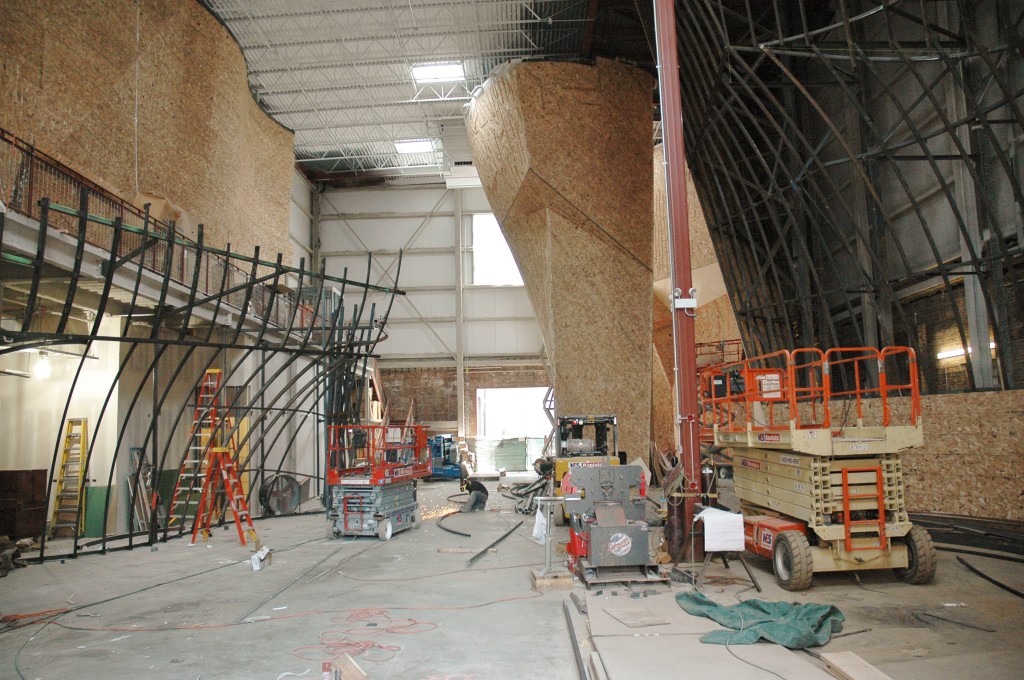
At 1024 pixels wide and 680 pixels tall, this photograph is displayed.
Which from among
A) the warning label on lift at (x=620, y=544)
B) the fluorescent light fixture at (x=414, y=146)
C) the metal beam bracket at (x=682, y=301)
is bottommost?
the warning label on lift at (x=620, y=544)

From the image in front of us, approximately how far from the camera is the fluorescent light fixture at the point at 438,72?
909 inches

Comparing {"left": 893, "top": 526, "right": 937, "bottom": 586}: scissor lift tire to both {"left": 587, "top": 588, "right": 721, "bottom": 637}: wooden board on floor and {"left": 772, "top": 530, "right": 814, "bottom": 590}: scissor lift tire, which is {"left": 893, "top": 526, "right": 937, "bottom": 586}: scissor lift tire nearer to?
{"left": 772, "top": 530, "right": 814, "bottom": 590}: scissor lift tire

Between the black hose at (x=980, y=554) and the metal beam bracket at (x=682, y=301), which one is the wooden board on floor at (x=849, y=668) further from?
the black hose at (x=980, y=554)

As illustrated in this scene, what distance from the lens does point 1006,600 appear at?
7.11 metres

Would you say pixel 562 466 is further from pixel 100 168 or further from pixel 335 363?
pixel 100 168

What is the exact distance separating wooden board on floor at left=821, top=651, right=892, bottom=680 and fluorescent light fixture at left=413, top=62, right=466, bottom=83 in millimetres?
21788

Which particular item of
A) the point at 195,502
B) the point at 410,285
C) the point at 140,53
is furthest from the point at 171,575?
the point at 410,285

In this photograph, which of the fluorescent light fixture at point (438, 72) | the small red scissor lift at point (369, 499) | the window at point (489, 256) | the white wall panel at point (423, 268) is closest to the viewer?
the small red scissor lift at point (369, 499)

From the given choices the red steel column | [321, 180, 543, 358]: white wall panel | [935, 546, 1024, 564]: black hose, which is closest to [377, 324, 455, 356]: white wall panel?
[321, 180, 543, 358]: white wall panel

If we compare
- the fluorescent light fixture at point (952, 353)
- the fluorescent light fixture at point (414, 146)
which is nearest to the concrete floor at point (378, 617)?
the fluorescent light fixture at point (952, 353)

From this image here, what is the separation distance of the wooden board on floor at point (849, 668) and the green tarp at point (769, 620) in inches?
21.2

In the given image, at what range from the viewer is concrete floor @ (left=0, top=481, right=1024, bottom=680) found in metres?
5.61

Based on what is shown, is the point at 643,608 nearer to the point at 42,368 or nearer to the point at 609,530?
the point at 609,530

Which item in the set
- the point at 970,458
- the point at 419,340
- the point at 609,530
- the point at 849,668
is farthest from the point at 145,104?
the point at 419,340
